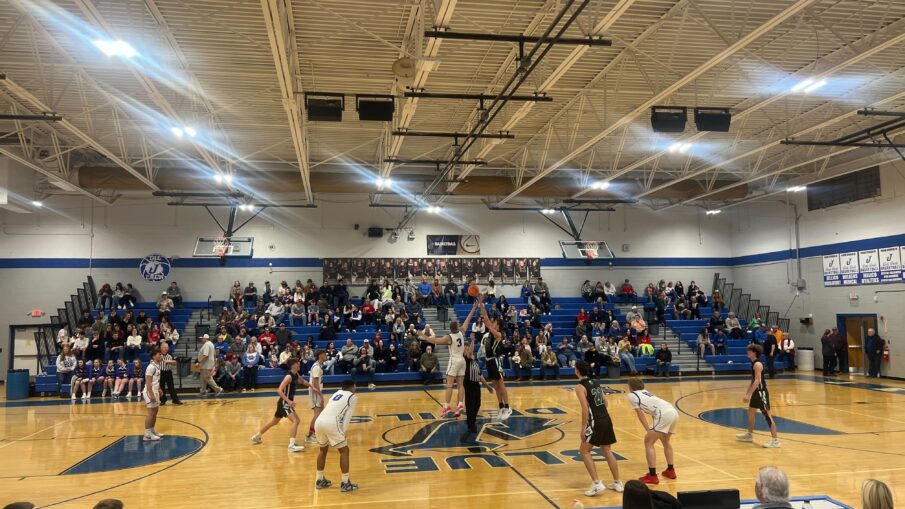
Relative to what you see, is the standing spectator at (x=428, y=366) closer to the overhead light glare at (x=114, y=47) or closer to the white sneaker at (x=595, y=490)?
the white sneaker at (x=595, y=490)

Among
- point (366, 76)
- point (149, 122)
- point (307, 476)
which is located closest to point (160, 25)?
point (366, 76)

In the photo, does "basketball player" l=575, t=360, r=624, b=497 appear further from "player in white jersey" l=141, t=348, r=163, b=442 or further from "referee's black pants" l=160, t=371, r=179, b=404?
"referee's black pants" l=160, t=371, r=179, b=404

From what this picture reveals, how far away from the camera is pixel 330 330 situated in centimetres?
2255

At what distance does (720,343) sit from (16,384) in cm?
2488

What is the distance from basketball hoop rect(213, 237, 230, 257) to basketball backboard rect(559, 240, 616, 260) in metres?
15.1

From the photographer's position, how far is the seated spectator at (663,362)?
2200 cm

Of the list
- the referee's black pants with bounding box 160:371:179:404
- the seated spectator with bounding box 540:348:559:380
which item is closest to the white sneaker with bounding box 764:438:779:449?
the seated spectator with bounding box 540:348:559:380

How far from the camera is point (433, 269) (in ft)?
90.5

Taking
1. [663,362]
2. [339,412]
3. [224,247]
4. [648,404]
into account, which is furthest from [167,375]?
[663,362]

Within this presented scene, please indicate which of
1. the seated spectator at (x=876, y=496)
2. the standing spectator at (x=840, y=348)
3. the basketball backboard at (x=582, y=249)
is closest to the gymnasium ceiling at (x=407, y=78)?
the basketball backboard at (x=582, y=249)

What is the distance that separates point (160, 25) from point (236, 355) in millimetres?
12006

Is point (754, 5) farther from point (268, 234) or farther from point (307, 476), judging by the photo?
point (268, 234)

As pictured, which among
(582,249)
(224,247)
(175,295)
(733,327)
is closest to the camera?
(175,295)

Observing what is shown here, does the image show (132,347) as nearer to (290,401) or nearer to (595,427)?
(290,401)
